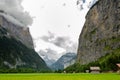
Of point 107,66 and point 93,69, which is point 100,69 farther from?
point 107,66

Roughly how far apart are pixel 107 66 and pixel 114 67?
7.02 m

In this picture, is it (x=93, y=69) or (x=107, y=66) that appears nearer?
(x=107, y=66)

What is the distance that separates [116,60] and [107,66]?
780 cm

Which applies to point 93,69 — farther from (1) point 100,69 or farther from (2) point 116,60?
(2) point 116,60

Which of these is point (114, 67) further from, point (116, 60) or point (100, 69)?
point (100, 69)

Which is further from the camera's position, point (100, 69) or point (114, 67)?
point (100, 69)

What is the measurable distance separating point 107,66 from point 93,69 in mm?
15944

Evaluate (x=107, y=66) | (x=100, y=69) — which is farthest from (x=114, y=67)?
(x=100, y=69)

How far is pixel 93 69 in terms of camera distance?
18275 cm

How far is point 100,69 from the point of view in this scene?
7254 inches

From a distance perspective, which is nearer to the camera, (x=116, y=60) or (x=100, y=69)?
(x=116, y=60)

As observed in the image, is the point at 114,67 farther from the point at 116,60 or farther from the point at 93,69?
the point at 93,69

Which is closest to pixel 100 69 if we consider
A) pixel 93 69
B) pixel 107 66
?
pixel 93 69

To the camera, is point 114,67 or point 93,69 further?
point 93,69
